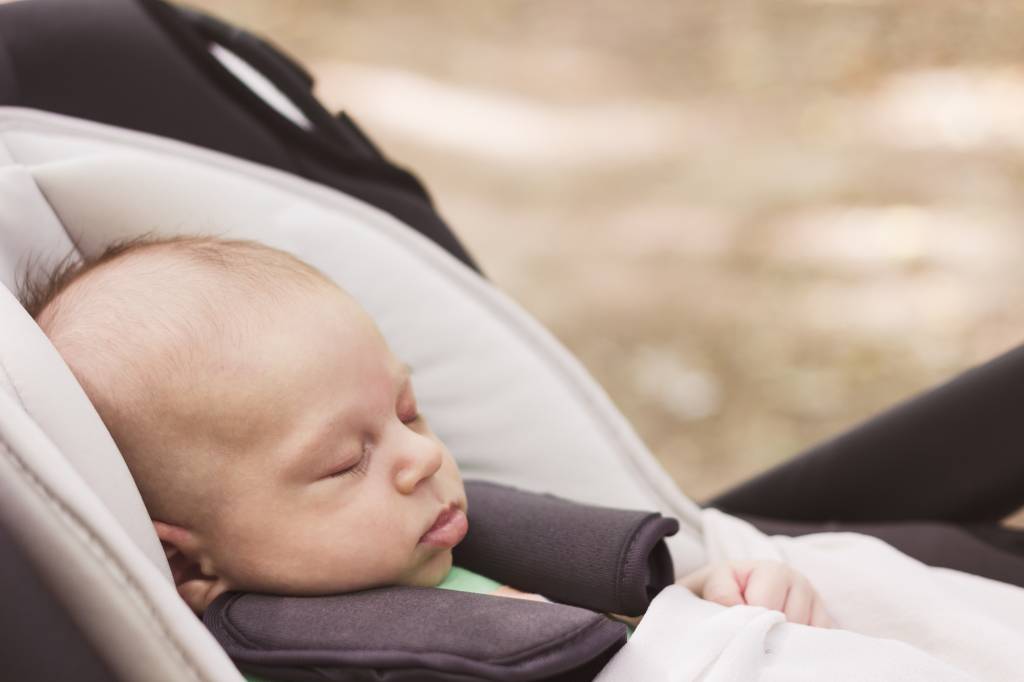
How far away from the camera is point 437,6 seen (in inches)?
159

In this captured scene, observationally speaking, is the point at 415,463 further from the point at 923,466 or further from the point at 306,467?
the point at 923,466

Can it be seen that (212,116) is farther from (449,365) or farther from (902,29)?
→ (902,29)

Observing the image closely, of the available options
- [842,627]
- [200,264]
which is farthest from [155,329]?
→ [842,627]

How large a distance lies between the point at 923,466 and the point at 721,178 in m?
1.95

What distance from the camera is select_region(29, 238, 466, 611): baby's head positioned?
80cm

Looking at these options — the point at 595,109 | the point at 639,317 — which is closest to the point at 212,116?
the point at 639,317

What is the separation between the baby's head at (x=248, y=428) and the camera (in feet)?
2.63

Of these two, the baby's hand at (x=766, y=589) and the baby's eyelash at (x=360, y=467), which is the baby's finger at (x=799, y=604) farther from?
the baby's eyelash at (x=360, y=467)

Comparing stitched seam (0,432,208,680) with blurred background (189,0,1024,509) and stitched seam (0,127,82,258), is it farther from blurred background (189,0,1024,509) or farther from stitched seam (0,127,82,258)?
blurred background (189,0,1024,509)

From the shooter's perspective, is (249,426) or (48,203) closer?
(249,426)

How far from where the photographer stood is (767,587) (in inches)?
35.9

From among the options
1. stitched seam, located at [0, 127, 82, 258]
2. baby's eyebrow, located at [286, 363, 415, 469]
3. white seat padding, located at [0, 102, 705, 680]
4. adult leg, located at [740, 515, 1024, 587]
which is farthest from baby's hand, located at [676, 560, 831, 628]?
stitched seam, located at [0, 127, 82, 258]

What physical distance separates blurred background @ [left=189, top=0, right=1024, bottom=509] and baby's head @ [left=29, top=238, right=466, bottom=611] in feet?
4.61

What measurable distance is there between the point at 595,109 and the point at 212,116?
2.36m
